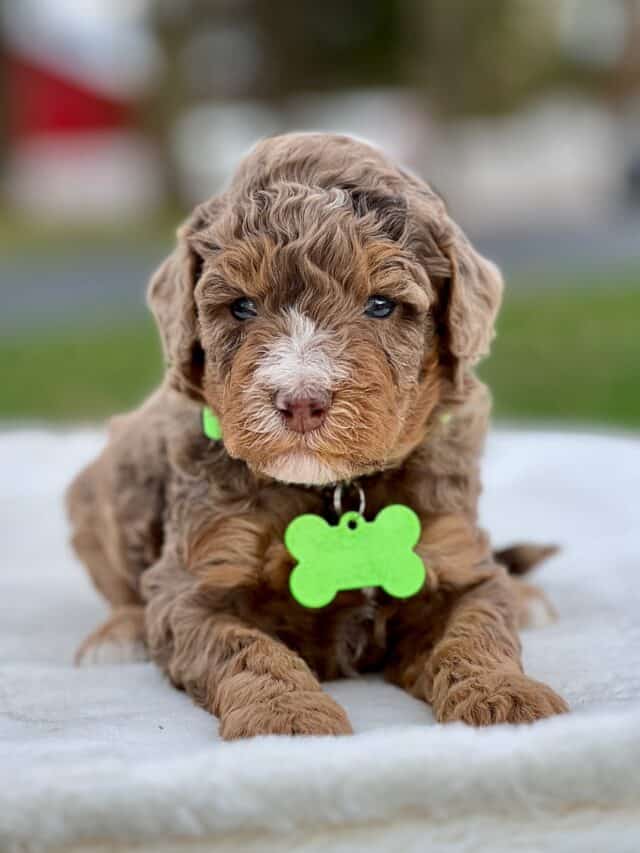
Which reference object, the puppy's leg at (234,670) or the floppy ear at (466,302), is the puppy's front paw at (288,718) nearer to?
the puppy's leg at (234,670)

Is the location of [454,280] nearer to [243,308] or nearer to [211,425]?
[243,308]

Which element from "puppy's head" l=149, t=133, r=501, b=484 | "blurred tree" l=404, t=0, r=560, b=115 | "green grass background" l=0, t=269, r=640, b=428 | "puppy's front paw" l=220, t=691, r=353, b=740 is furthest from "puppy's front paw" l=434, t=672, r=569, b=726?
"blurred tree" l=404, t=0, r=560, b=115

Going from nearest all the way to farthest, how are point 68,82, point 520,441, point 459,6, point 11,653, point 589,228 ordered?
1. point 11,653
2. point 520,441
3. point 589,228
4. point 459,6
5. point 68,82

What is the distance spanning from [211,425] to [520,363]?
7080 millimetres

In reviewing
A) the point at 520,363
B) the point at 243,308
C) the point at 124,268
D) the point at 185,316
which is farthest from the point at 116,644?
the point at 124,268

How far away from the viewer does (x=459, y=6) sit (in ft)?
71.5

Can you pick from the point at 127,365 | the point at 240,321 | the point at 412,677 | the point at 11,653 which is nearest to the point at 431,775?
the point at 412,677

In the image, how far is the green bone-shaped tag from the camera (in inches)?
135

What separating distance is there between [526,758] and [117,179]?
101 feet

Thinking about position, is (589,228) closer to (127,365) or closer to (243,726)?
(127,365)

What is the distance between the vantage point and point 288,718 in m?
Answer: 2.93

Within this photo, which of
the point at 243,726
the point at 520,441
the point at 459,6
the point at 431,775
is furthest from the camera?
the point at 459,6

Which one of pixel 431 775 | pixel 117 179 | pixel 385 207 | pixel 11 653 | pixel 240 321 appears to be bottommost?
pixel 117 179

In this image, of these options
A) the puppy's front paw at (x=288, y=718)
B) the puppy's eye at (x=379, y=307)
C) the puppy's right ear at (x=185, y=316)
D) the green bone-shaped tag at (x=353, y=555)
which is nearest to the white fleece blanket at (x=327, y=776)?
the puppy's front paw at (x=288, y=718)
